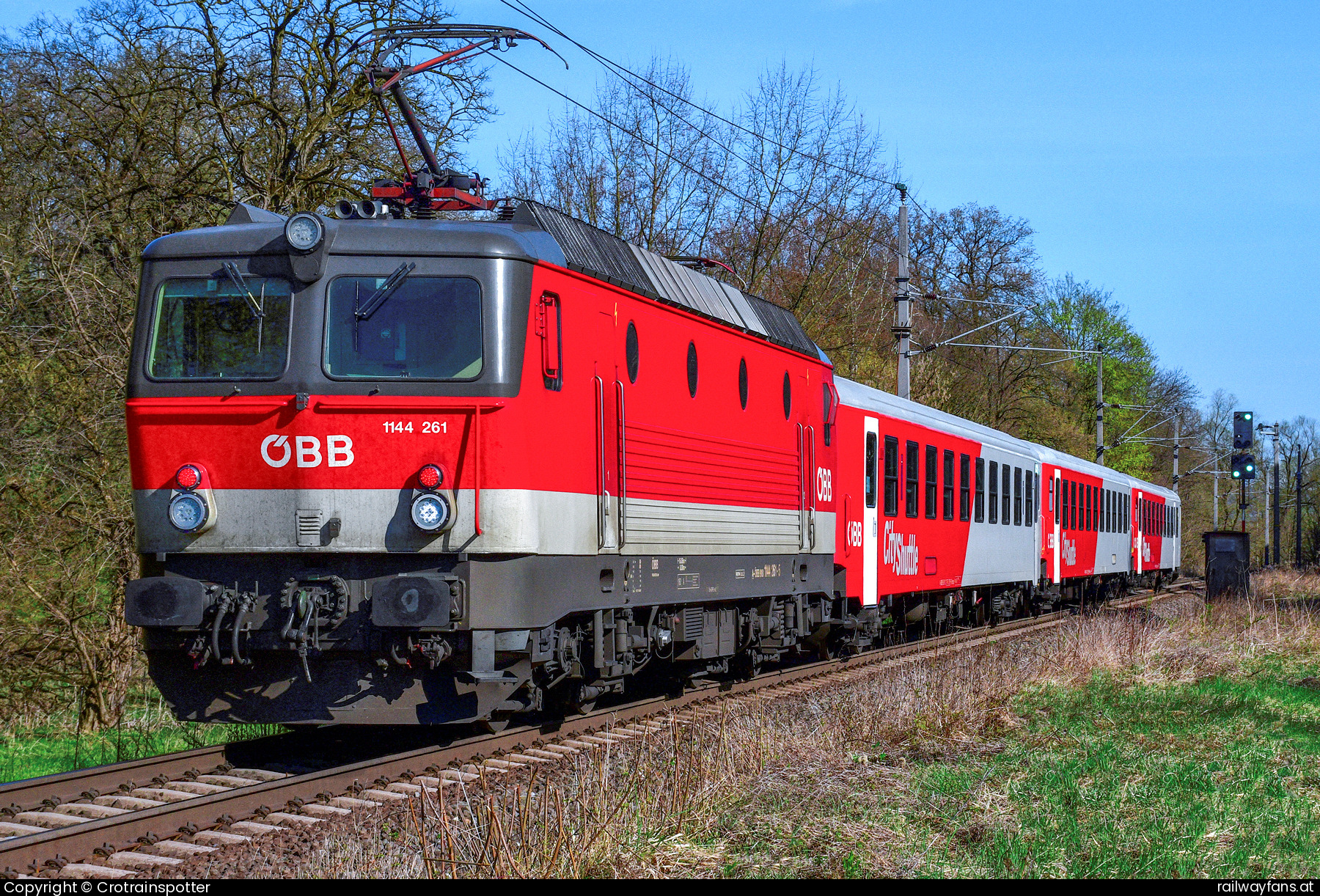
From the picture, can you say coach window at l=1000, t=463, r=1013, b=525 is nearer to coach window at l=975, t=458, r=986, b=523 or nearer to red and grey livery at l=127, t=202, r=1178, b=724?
coach window at l=975, t=458, r=986, b=523

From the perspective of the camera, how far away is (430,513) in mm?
7848

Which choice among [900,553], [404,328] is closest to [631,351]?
[404,328]

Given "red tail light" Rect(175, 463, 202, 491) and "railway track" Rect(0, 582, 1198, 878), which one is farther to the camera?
"red tail light" Rect(175, 463, 202, 491)

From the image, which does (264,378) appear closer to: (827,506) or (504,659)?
(504,659)

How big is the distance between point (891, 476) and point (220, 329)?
10.2m

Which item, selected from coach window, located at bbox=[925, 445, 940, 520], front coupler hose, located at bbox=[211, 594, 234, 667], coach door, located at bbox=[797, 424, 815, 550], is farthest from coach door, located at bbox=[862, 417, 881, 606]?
front coupler hose, located at bbox=[211, 594, 234, 667]

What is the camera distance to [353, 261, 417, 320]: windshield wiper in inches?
321

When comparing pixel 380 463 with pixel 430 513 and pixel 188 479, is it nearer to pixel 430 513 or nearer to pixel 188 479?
pixel 430 513

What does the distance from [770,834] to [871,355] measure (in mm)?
24533

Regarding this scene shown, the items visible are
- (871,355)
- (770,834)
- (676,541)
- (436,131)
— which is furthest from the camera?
(871,355)

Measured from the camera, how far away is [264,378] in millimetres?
8086

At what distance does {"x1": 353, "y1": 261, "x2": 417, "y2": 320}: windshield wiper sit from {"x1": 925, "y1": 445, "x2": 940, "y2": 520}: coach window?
36.9 feet

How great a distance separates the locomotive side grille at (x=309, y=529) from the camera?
796 centimetres
